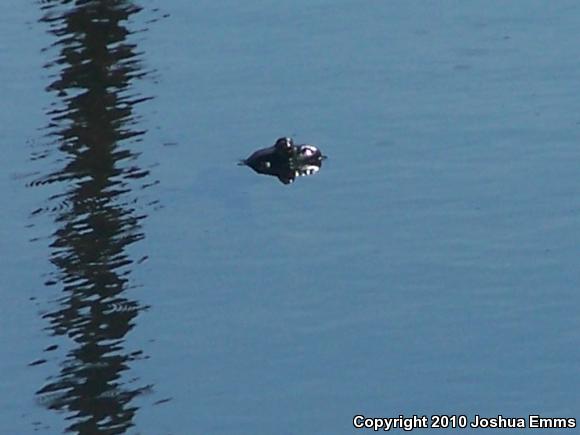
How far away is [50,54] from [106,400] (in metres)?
11.7

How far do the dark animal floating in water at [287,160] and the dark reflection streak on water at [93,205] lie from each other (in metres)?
1.42

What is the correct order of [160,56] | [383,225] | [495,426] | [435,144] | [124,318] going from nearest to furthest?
[495,426], [124,318], [383,225], [435,144], [160,56]

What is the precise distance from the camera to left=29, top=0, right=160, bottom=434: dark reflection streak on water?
24.9 meters

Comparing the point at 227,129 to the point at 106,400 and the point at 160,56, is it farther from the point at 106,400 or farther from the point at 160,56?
the point at 106,400

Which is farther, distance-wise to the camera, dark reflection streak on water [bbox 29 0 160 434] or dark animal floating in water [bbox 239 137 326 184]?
dark animal floating in water [bbox 239 137 326 184]

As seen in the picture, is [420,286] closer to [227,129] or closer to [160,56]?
[227,129]

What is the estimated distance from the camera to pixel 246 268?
27.3 meters

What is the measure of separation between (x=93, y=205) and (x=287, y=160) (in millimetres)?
2486

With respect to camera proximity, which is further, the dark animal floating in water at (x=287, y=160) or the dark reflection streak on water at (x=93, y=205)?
the dark animal floating in water at (x=287, y=160)

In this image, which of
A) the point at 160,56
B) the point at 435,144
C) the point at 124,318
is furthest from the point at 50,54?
the point at 124,318

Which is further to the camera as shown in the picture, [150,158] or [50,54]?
[50,54]

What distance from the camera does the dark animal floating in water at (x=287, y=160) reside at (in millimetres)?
30375

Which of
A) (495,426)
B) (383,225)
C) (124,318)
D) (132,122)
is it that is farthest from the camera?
(132,122)

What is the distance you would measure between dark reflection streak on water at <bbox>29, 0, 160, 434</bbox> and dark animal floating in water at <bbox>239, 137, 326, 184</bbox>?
1423 millimetres
